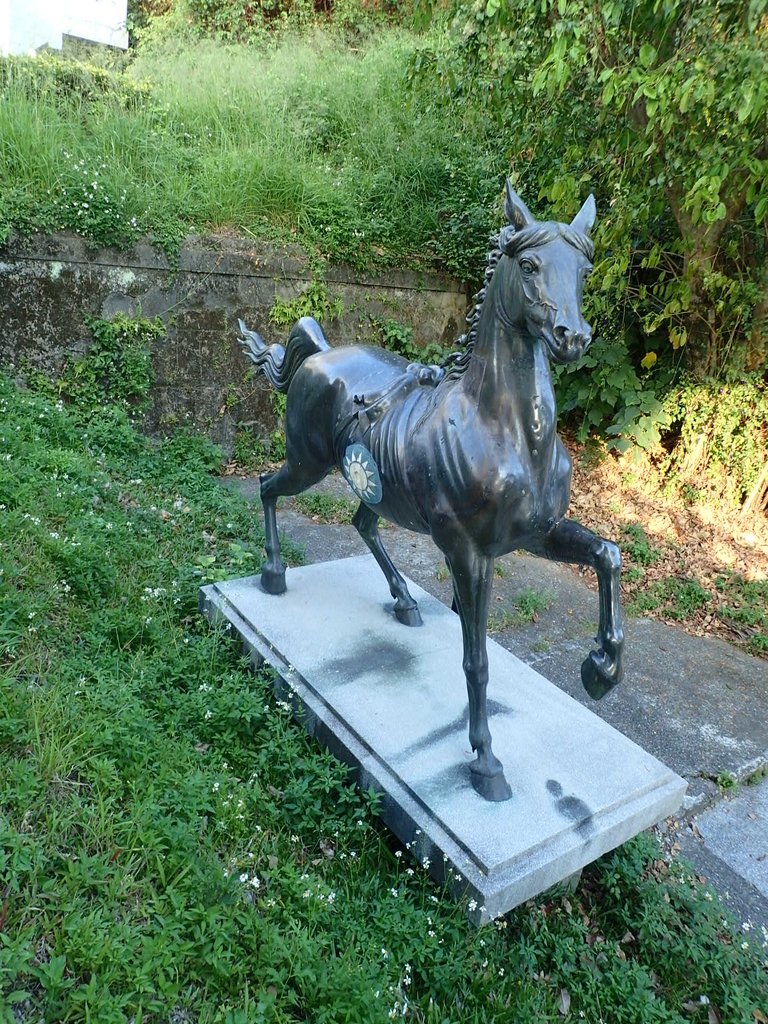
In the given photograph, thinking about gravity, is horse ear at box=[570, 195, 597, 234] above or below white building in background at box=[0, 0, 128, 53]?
below

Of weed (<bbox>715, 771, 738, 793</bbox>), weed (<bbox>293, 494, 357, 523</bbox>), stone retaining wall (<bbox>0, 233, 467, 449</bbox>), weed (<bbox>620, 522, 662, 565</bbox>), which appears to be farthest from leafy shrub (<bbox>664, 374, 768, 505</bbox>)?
weed (<bbox>715, 771, 738, 793</bbox>)

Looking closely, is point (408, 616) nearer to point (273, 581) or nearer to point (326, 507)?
point (273, 581)

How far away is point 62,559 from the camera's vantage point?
3.22 m

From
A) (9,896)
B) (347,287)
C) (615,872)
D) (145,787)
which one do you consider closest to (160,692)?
(145,787)

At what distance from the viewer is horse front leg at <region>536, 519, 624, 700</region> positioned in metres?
2.02

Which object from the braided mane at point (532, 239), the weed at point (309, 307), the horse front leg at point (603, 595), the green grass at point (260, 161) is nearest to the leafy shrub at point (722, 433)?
the green grass at point (260, 161)

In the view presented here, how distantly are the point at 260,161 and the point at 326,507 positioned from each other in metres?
3.47

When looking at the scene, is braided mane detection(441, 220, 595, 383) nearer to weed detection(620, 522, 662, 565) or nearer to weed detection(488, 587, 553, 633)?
weed detection(488, 587, 553, 633)

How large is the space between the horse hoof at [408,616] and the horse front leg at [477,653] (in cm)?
96

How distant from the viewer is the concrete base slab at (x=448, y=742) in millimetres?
2041

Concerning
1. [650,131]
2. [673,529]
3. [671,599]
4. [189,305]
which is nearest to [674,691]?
[671,599]

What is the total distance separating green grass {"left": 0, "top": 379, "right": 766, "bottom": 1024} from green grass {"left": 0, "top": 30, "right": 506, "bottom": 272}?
3.69m

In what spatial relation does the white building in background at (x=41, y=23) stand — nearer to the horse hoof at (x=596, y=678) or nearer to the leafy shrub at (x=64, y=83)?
the leafy shrub at (x=64, y=83)

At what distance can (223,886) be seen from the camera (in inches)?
74.0
